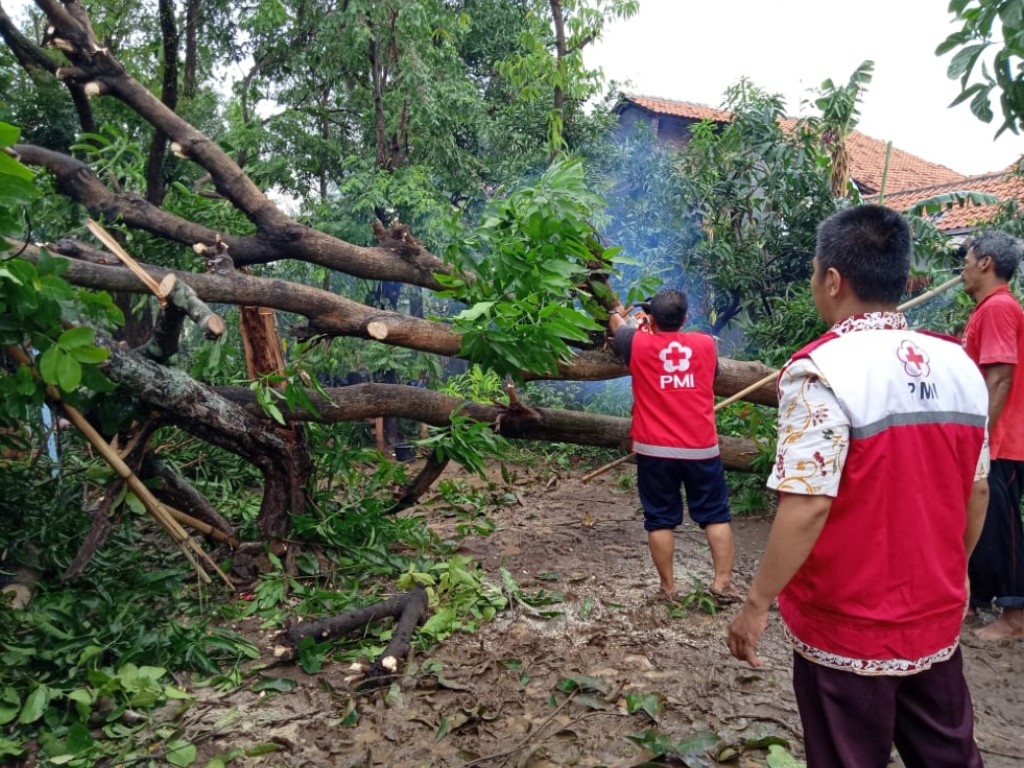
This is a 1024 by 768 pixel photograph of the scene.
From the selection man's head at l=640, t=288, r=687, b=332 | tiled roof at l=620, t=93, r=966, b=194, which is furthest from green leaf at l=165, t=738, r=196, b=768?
tiled roof at l=620, t=93, r=966, b=194

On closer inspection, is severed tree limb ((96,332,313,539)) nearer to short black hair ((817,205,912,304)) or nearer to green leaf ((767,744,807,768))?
green leaf ((767,744,807,768))

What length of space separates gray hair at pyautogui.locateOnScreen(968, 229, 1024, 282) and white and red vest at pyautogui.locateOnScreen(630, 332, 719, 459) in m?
1.39

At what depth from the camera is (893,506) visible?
1.76 metres

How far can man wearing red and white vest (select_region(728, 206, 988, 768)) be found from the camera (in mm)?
1742

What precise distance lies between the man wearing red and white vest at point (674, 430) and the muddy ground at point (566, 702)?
1.62 ft

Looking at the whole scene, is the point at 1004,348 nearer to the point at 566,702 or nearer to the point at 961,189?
the point at 566,702

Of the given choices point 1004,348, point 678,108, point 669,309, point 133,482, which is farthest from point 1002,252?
point 678,108

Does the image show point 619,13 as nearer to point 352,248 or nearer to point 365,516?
point 352,248

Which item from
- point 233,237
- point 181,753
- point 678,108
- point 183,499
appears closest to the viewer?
point 181,753

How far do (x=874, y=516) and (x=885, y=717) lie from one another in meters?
0.49

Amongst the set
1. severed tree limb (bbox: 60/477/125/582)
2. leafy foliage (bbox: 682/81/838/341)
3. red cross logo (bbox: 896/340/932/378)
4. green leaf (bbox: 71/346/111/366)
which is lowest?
severed tree limb (bbox: 60/477/125/582)

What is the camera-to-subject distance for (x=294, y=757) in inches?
115

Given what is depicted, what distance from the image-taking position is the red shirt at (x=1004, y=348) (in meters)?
3.56

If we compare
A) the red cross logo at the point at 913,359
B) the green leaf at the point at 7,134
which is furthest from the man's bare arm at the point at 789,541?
the green leaf at the point at 7,134
